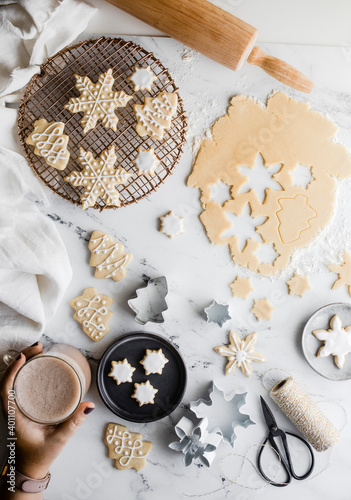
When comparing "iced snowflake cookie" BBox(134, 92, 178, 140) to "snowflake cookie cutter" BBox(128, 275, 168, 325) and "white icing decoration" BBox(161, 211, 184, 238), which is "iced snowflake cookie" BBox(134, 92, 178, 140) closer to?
"white icing decoration" BBox(161, 211, 184, 238)

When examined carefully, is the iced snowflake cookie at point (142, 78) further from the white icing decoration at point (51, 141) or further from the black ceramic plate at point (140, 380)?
the black ceramic plate at point (140, 380)

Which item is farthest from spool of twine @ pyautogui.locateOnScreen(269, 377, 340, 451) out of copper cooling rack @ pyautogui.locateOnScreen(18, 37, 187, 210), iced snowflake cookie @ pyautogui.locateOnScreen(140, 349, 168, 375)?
copper cooling rack @ pyautogui.locateOnScreen(18, 37, 187, 210)

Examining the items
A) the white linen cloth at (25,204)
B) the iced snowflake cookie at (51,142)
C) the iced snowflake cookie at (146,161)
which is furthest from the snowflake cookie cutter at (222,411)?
the iced snowflake cookie at (51,142)

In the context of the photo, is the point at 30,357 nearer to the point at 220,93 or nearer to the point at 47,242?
the point at 47,242

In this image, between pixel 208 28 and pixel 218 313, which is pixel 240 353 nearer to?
pixel 218 313

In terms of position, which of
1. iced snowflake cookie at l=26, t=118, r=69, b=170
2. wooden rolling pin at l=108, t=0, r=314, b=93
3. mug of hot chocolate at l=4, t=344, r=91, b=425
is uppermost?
wooden rolling pin at l=108, t=0, r=314, b=93
